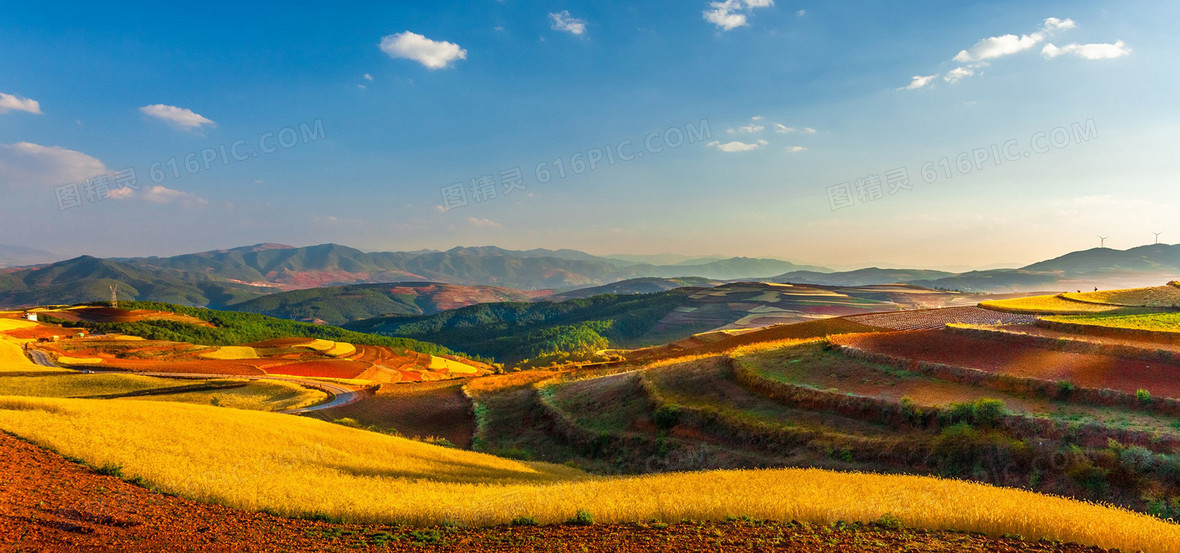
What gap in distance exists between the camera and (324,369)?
75688 mm

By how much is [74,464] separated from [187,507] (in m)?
5.12

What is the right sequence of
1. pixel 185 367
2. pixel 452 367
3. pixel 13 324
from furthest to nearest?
pixel 452 367, pixel 13 324, pixel 185 367

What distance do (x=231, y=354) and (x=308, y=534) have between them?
89967mm

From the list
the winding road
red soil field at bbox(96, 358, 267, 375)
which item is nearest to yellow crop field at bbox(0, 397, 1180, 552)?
the winding road

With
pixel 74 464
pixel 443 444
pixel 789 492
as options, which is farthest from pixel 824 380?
pixel 74 464

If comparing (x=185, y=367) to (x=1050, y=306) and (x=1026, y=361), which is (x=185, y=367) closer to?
(x=1026, y=361)

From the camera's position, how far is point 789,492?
1506 centimetres

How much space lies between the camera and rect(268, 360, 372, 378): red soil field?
235 feet

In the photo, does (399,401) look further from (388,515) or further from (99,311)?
(99,311)

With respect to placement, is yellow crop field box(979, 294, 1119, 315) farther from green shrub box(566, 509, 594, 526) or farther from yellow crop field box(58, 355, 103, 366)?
yellow crop field box(58, 355, 103, 366)

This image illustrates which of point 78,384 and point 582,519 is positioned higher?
point 582,519

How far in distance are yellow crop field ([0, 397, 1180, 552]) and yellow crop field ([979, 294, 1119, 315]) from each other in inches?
1525

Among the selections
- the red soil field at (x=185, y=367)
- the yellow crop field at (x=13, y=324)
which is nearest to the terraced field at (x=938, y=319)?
the red soil field at (x=185, y=367)

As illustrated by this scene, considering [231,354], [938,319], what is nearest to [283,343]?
[231,354]
